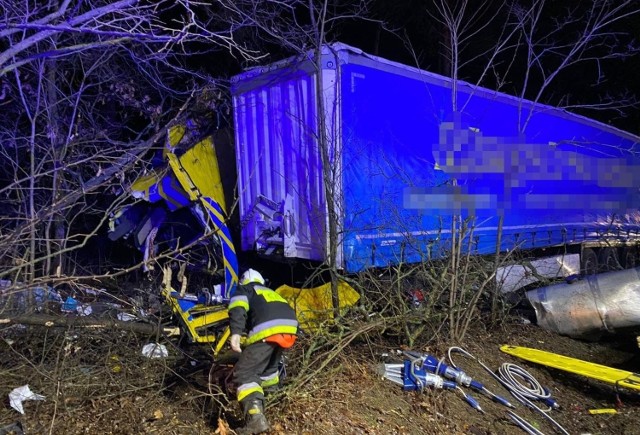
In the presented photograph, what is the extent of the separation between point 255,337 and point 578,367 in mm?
3177

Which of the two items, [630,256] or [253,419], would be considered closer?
[253,419]

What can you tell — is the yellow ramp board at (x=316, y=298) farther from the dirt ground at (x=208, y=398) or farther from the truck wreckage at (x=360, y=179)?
the dirt ground at (x=208, y=398)

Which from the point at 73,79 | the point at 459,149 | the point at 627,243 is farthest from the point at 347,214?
the point at 627,243

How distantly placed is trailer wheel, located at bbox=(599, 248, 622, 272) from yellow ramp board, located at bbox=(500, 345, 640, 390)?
3.60m

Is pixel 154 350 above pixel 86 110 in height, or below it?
below

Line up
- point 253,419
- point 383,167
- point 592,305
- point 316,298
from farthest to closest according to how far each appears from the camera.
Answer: point 592,305, point 383,167, point 316,298, point 253,419

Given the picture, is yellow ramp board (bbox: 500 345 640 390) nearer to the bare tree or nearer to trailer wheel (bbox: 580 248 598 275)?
trailer wheel (bbox: 580 248 598 275)

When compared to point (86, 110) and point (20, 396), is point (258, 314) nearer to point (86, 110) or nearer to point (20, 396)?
point (20, 396)

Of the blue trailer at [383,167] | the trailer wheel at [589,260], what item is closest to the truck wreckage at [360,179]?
the blue trailer at [383,167]

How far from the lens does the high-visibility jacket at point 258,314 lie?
3457 millimetres

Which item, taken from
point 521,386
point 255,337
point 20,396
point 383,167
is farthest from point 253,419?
point 383,167

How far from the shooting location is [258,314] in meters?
3.52

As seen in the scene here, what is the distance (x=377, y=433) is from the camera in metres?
3.68

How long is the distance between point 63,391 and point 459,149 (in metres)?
4.09
